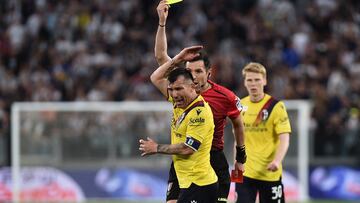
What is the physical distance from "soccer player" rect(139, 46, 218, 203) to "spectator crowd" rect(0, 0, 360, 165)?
37.9 ft

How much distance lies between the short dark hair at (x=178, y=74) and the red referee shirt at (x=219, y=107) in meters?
0.93

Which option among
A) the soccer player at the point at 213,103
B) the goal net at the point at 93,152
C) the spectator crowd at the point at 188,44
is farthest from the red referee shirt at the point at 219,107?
the spectator crowd at the point at 188,44

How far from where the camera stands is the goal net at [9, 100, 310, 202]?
63.4 ft

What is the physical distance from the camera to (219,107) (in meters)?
9.62

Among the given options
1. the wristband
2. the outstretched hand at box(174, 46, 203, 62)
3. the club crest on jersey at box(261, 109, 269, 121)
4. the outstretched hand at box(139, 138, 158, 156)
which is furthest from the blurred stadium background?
the outstretched hand at box(139, 138, 158, 156)

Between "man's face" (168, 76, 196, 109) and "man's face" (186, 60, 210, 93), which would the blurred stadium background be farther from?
"man's face" (168, 76, 196, 109)

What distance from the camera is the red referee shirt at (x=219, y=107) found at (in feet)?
31.5

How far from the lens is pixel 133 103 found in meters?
19.9

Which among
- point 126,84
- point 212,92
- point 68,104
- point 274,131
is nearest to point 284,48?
point 126,84

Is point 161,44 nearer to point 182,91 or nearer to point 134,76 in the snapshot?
point 182,91

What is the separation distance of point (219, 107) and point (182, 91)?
1040 mm

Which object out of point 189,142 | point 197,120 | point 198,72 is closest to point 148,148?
point 189,142

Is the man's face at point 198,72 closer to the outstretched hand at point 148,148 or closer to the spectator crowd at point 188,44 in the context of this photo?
the outstretched hand at point 148,148

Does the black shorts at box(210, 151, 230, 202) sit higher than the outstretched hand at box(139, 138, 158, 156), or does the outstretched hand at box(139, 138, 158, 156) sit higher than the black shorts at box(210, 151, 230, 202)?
the outstretched hand at box(139, 138, 158, 156)
